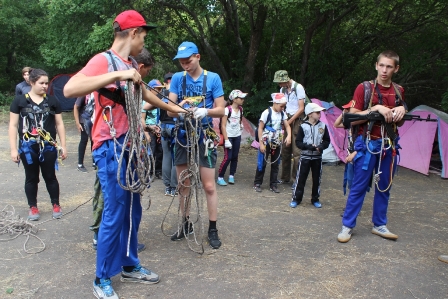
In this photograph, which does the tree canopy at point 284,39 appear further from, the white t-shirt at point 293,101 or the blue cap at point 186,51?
the blue cap at point 186,51

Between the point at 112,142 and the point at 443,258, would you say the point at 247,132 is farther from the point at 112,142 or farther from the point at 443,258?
the point at 112,142

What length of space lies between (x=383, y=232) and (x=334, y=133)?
16.0ft

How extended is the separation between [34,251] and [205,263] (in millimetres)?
1712

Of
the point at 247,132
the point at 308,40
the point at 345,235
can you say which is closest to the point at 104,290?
the point at 345,235

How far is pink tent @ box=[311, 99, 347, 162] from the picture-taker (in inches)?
344

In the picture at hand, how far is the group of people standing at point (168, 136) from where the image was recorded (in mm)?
2896

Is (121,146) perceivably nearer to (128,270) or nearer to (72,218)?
(128,270)

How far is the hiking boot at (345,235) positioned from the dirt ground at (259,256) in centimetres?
9

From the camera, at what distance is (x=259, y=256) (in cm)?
384

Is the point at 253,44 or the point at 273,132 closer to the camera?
the point at 273,132

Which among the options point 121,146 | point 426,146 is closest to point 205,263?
point 121,146

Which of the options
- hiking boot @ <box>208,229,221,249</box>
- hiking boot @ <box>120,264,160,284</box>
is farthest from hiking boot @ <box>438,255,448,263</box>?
hiking boot @ <box>120,264,160,284</box>

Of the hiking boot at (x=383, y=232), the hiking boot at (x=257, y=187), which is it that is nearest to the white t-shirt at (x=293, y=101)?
the hiking boot at (x=257, y=187)

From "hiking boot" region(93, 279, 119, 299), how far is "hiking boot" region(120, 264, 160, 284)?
25 cm
